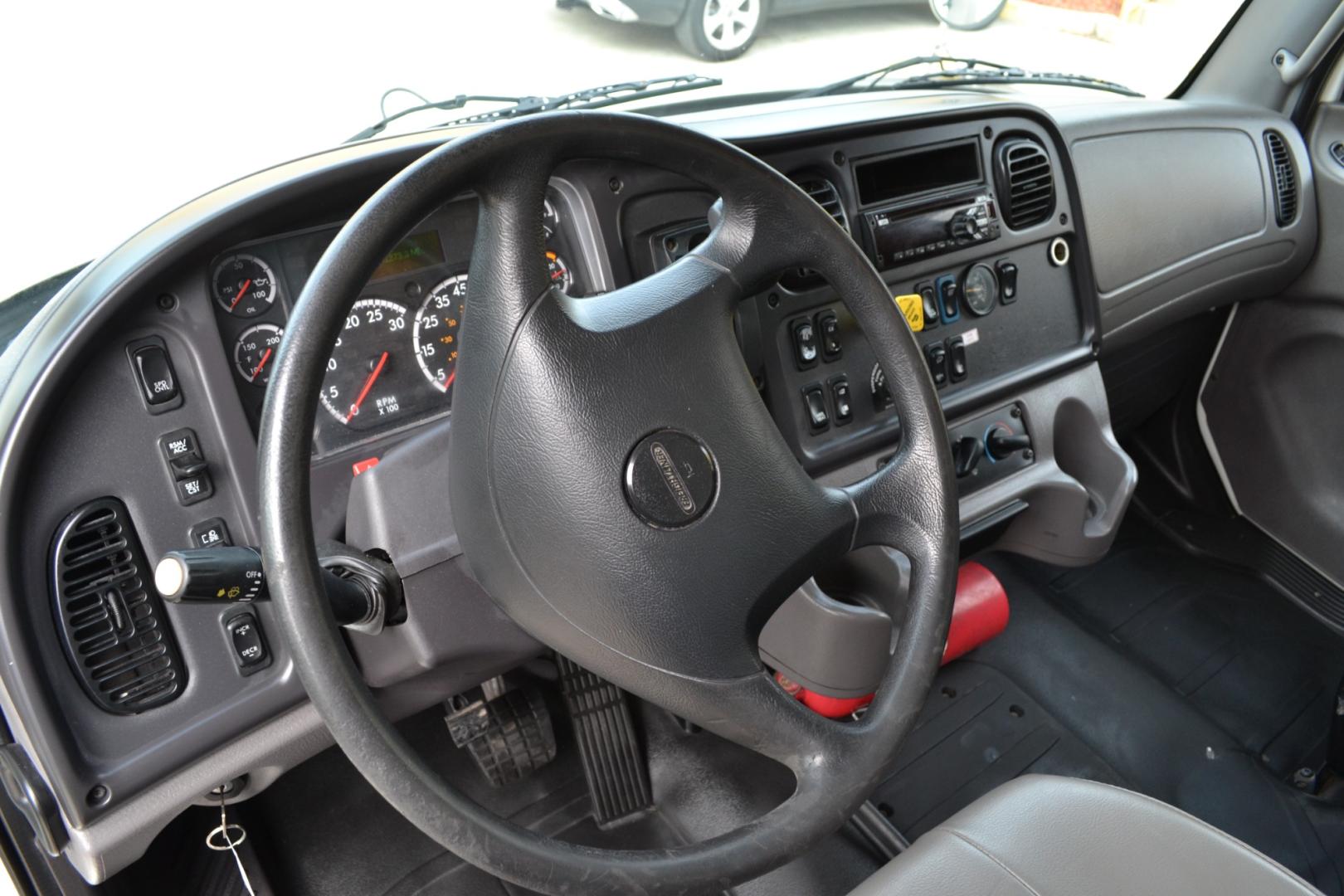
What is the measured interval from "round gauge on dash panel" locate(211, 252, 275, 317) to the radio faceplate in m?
0.88

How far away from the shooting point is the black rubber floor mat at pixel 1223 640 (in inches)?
80.7

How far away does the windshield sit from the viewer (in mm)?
1169

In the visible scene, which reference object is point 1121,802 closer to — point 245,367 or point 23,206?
point 245,367

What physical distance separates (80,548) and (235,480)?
0.54 ft

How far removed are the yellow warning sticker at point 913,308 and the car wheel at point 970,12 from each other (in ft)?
2.42

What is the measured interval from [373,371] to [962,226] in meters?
1.00

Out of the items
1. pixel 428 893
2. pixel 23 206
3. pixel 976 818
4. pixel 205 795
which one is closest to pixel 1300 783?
pixel 976 818

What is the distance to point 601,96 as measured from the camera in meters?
1.61

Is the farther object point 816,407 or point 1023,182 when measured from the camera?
point 1023,182

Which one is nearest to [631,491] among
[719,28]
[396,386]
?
[396,386]

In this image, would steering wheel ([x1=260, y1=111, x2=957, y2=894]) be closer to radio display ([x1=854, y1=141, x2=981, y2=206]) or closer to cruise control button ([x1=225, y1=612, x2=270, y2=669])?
cruise control button ([x1=225, y1=612, x2=270, y2=669])

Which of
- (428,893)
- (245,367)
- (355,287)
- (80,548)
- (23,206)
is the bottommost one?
(428,893)

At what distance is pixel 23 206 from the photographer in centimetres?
117

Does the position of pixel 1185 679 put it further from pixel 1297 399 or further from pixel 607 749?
pixel 607 749
